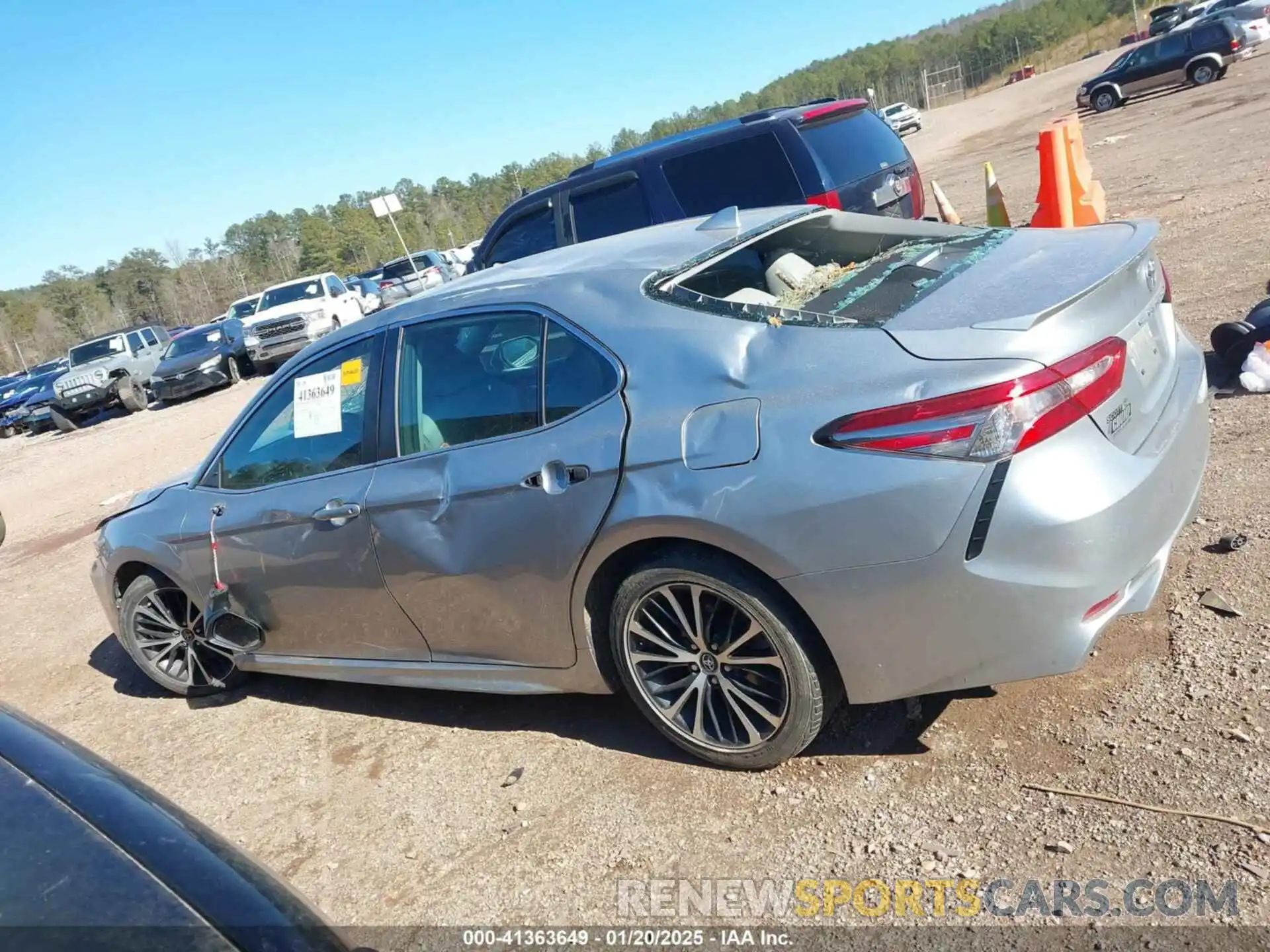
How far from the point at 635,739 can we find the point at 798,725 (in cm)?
81

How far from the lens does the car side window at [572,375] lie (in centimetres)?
318

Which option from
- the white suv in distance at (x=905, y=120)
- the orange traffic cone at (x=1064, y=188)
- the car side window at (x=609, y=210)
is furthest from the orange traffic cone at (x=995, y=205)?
the white suv in distance at (x=905, y=120)

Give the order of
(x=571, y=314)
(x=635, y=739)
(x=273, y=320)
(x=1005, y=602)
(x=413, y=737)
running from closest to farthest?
(x=1005, y=602) → (x=571, y=314) → (x=635, y=739) → (x=413, y=737) → (x=273, y=320)

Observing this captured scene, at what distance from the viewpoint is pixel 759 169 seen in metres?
7.91

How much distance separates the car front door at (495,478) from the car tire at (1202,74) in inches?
1313

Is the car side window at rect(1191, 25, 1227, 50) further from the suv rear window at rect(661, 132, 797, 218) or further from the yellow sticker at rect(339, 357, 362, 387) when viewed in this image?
the yellow sticker at rect(339, 357, 362, 387)

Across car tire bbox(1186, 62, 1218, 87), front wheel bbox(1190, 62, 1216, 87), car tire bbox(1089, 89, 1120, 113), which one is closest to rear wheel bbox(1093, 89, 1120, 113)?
car tire bbox(1089, 89, 1120, 113)

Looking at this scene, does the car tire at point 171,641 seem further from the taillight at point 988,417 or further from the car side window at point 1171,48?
the car side window at point 1171,48

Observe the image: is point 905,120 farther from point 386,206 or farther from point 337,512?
point 337,512

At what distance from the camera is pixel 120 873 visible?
6.20 ft

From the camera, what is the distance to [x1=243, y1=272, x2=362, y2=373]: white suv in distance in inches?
821

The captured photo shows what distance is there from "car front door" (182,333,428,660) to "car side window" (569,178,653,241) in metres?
4.81

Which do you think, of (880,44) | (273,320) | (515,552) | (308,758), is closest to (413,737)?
(308,758)

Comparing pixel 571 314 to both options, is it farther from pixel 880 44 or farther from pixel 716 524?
pixel 880 44
